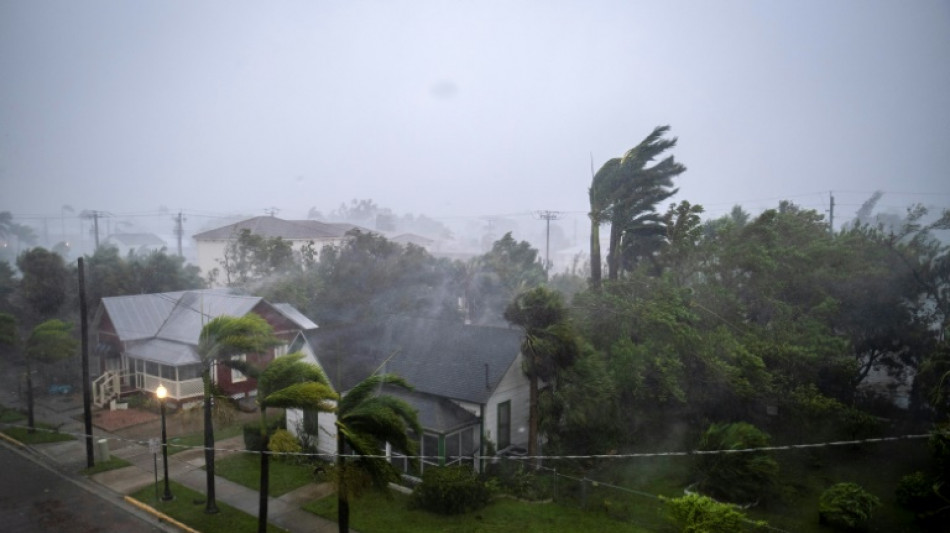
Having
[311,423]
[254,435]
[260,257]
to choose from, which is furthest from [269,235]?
[311,423]

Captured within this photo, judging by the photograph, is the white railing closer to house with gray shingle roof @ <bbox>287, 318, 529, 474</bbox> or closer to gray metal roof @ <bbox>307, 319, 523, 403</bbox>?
house with gray shingle roof @ <bbox>287, 318, 529, 474</bbox>

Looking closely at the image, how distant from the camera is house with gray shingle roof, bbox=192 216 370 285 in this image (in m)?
36.5

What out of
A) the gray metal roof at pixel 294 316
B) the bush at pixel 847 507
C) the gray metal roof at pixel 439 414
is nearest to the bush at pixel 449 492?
the gray metal roof at pixel 439 414

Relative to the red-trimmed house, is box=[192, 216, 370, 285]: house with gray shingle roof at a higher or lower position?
higher

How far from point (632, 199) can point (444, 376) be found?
34.8ft

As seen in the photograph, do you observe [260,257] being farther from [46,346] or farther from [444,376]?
[444,376]

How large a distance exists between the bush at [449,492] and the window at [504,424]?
2799mm

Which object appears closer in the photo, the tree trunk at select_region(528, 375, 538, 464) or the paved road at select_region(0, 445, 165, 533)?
the paved road at select_region(0, 445, 165, 533)

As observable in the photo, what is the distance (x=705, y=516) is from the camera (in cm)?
1015

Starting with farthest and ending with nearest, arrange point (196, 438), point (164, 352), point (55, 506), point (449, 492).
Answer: point (164, 352) → point (196, 438) → point (55, 506) → point (449, 492)

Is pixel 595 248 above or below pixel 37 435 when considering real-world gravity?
above

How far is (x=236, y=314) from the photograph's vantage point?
25078 millimetres

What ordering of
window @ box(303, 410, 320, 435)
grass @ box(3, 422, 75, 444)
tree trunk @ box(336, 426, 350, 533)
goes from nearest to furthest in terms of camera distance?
tree trunk @ box(336, 426, 350, 533)
window @ box(303, 410, 320, 435)
grass @ box(3, 422, 75, 444)

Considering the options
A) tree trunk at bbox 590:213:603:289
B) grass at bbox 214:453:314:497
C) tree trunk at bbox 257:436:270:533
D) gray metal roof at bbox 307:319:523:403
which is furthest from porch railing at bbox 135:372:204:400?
tree trunk at bbox 590:213:603:289
